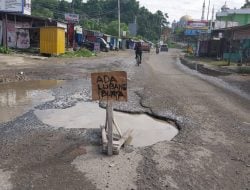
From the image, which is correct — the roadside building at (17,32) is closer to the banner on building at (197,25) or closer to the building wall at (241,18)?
the building wall at (241,18)

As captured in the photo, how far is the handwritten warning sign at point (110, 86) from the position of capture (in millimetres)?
5809

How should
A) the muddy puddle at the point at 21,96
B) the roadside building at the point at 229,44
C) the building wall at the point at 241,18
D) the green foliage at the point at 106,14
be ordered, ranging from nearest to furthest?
the muddy puddle at the point at 21,96
the roadside building at the point at 229,44
the building wall at the point at 241,18
the green foliage at the point at 106,14

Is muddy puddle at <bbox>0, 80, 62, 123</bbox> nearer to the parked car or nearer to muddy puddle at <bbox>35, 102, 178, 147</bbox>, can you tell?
muddy puddle at <bbox>35, 102, 178, 147</bbox>

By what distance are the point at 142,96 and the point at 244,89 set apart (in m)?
5.45

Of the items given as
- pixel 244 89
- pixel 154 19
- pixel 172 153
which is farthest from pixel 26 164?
pixel 154 19

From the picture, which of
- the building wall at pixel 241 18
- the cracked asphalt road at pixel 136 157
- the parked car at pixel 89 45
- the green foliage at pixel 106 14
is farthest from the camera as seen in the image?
the green foliage at pixel 106 14

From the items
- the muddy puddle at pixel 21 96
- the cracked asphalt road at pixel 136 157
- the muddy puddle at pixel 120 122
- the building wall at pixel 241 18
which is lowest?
the muddy puddle at pixel 21 96

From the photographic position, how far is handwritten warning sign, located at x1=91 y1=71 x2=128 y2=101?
5.81 meters

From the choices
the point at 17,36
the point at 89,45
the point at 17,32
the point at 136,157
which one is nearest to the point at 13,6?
the point at 17,32

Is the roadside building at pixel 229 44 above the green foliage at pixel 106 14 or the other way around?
the other way around

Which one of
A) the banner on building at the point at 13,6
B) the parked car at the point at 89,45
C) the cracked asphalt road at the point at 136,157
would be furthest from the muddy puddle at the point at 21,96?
the parked car at the point at 89,45

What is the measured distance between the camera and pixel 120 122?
8422 mm

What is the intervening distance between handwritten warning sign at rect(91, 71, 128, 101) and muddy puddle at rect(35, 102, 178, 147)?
4.21 feet

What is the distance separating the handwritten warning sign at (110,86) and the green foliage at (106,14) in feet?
210
